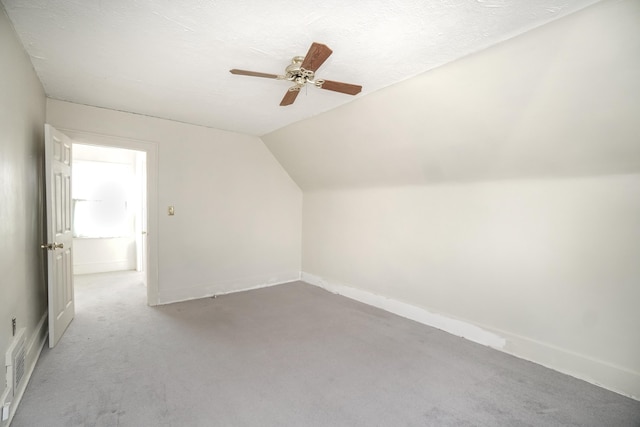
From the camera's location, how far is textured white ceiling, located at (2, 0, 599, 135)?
1.60 m

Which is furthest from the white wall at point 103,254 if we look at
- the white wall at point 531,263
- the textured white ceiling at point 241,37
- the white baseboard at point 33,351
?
the white wall at point 531,263

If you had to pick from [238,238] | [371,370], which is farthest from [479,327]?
[238,238]

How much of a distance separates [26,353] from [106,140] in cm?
225

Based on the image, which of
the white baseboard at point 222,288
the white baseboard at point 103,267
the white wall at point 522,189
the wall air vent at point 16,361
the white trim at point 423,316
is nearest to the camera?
the wall air vent at point 16,361

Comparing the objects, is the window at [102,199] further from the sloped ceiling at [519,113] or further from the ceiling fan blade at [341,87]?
the ceiling fan blade at [341,87]

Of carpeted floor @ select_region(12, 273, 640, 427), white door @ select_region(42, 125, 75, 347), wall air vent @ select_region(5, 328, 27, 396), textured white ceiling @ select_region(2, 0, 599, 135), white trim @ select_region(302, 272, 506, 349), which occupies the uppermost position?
textured white ceiling @ select_region(2, 0, 599, 135)

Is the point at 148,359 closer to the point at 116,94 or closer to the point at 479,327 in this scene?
the point at 116,94

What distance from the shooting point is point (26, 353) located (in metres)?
2.08

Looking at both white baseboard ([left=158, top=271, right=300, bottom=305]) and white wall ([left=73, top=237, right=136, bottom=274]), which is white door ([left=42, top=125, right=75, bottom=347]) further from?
white wall ([left=73, top=237, right=136, bottom=274])

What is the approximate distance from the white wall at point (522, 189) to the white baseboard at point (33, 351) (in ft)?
10.6

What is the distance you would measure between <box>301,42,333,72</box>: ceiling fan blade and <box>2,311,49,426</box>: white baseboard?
2675 mm

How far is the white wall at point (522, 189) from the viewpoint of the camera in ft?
6.07

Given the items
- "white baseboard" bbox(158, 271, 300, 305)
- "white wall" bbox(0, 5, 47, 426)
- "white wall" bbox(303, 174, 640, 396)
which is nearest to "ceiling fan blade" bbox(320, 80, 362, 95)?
"white wall" bbox(303, 174, 640, 396)

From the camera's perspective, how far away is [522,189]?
8.48ft
